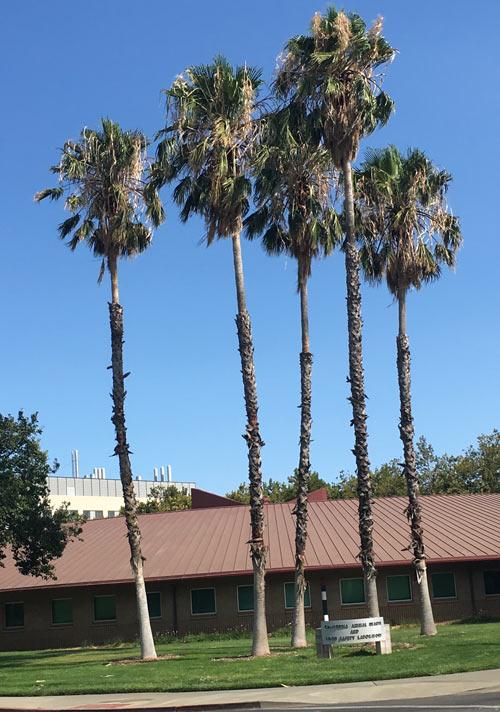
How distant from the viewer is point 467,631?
29.3 m

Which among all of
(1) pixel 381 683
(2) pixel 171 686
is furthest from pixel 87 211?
(1) pixel 381 683

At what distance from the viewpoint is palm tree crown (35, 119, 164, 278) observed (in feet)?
100

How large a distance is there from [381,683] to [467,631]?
12147mm

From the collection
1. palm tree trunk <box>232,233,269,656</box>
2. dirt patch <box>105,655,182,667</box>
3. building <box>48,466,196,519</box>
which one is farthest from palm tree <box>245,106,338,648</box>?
building <box>48,466,196,519</box>

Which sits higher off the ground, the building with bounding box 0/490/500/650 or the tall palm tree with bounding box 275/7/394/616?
the tall palm tree with bounding box 275/7/394/616

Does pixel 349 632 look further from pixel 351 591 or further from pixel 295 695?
pixel 351 591

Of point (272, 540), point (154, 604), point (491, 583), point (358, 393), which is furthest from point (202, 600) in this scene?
point (358, 393)

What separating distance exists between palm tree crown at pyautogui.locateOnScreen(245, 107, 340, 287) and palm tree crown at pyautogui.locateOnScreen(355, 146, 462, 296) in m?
1.20

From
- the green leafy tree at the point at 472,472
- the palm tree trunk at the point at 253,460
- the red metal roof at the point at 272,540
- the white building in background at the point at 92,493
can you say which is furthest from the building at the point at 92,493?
the palm tree trunk at the point at 253,460

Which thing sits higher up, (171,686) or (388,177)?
(388,177)

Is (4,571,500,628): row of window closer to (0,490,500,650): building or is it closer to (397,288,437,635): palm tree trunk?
(0,490,500,650): building

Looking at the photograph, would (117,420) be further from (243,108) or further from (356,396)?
(243,108)

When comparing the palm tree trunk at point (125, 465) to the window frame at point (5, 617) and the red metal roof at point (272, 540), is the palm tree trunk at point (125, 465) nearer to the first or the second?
the red metal roof at point (272, 540)

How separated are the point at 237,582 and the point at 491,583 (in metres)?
9.94
